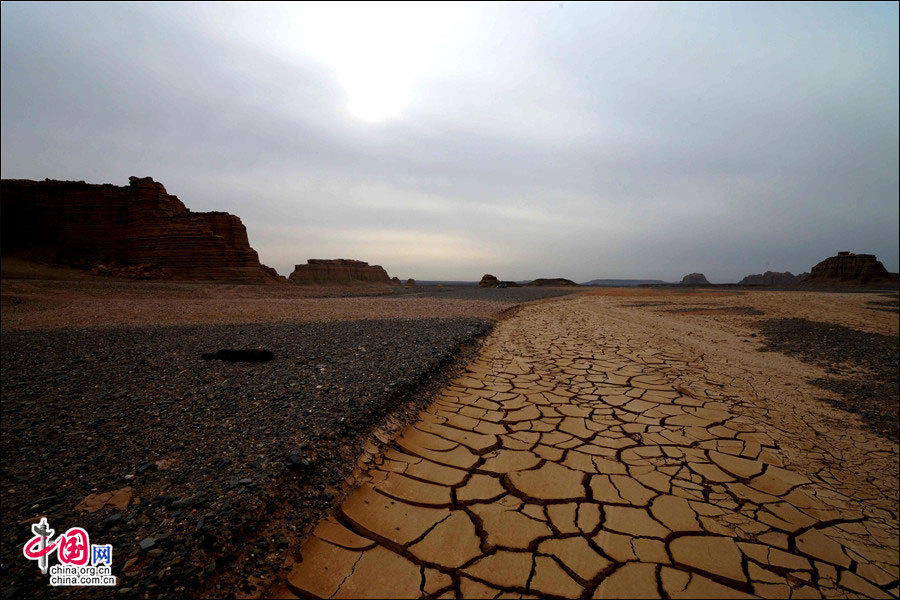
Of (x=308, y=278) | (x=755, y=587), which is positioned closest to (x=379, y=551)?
(x=755, y=587)

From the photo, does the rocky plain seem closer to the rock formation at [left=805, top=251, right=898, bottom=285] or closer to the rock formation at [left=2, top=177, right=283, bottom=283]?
the rock formation at [left=2, top=177, right=283, bottom=283]

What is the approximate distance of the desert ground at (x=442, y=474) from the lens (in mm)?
1512

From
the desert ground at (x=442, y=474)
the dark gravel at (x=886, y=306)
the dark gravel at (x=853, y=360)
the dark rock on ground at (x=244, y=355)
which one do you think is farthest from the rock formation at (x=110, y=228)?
the dark gravel at (x=886, y=306)

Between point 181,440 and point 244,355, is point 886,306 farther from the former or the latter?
point 181,440

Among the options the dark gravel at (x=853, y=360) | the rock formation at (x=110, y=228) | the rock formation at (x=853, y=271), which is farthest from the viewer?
the rock formation at (x=853, y=271)

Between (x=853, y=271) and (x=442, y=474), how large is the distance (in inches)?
2422

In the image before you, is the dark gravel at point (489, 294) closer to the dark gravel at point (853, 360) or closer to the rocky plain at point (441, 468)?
the dark gravel at point (853, 360)

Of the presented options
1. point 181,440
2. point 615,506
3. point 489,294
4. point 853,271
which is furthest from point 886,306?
point 853,271

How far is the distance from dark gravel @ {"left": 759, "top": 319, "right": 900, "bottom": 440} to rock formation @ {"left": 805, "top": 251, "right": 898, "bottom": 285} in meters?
48.6

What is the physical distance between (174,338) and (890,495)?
24.8ft

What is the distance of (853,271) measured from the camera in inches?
1613

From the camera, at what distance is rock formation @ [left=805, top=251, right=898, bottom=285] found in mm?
39281

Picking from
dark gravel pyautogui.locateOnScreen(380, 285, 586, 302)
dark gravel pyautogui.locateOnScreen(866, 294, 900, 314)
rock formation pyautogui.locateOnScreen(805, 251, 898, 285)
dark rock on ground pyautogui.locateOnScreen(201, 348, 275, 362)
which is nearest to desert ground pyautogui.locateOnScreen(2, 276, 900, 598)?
dark rock on ground pyautogui.locateOnScreen(201, 348, 275, 362)

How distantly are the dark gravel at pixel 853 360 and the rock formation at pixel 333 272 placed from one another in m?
44.9
